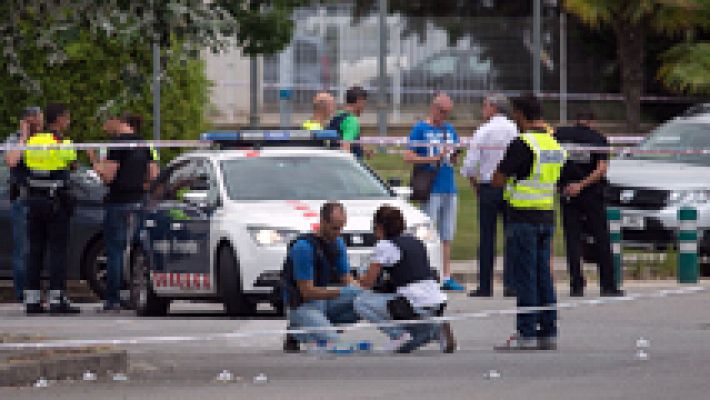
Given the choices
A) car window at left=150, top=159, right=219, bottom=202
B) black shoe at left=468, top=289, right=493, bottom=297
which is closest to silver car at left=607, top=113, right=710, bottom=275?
black shoe at left=468, top=289, right=493, bottom=297

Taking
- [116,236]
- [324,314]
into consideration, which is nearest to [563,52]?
[116,236]

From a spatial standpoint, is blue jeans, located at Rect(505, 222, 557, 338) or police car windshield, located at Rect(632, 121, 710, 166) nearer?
blue jeans, located at Rect(505, 222, 557, 338)

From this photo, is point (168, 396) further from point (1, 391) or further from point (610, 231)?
point (610, 231)

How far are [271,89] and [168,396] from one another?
3779 cm

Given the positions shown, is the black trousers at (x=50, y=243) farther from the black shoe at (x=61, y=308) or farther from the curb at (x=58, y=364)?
the curb at (x=58, y=364)

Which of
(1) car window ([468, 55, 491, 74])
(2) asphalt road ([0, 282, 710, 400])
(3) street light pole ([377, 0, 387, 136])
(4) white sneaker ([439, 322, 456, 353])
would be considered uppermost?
(1) car window ([468, 55, 491, 74])

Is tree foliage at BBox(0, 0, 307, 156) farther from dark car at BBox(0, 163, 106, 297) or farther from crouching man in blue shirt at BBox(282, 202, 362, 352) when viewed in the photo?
crouching man in blue shirt at BBox(282, 202, 362, 352)

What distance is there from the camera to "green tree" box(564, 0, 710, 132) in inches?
1882

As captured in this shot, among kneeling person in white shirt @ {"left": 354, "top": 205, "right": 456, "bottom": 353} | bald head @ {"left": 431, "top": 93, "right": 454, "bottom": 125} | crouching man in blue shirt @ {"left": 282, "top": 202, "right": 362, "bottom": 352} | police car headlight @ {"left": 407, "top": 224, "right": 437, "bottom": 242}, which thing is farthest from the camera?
bald head @ {"left": 431, "top": 93, "right": 454, "bottom": 125}

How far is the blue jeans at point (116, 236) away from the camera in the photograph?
63.4ft

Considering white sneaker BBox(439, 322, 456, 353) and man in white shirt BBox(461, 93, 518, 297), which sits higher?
man in white shirt BBox(461, 93, 518, 297)

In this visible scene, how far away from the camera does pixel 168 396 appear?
40.6 ft

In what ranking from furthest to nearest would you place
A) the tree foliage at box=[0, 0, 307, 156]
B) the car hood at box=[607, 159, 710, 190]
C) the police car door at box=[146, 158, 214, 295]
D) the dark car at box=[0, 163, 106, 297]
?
1. the car hood at box=[607, 159, 710, 190]
2. the dark car at box=[0, 163, 106, 297]
3. the police car door at box=[146, 158, 214, 295]
4. the tree foliage at box=[0, 0, 307, 156]

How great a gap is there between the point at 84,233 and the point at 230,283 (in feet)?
11.9
